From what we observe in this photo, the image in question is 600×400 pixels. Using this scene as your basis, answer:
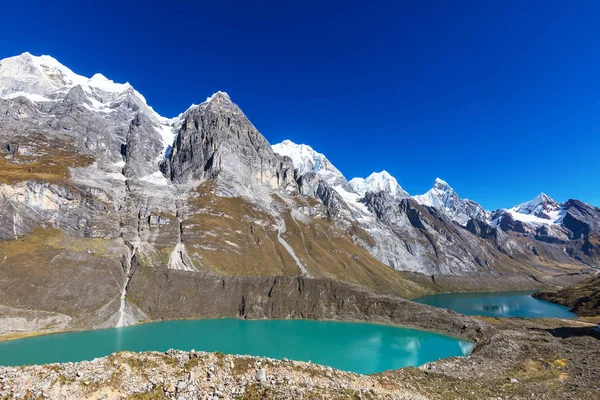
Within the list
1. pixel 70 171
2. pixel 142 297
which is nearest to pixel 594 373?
pixel 142 297

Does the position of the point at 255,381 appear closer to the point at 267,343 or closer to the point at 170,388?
the point at 170,388

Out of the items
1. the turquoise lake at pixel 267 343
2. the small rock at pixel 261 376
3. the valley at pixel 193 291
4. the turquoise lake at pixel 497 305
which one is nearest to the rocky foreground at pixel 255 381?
the small rock at pixel 261 376

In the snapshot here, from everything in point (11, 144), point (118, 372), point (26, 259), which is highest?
point (11, 144)

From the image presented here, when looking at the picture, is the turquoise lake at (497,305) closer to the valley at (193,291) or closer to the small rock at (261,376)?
the valley at (193,291)

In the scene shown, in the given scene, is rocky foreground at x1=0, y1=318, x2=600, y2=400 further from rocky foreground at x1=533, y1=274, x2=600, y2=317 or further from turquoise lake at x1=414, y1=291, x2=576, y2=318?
rocky foreground at x1=533, y1=274, x2=600, y2=317

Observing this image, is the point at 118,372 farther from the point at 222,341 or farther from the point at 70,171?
Result: the point at 70,171

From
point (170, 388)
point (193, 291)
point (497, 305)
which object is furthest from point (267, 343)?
point (497, 305)
